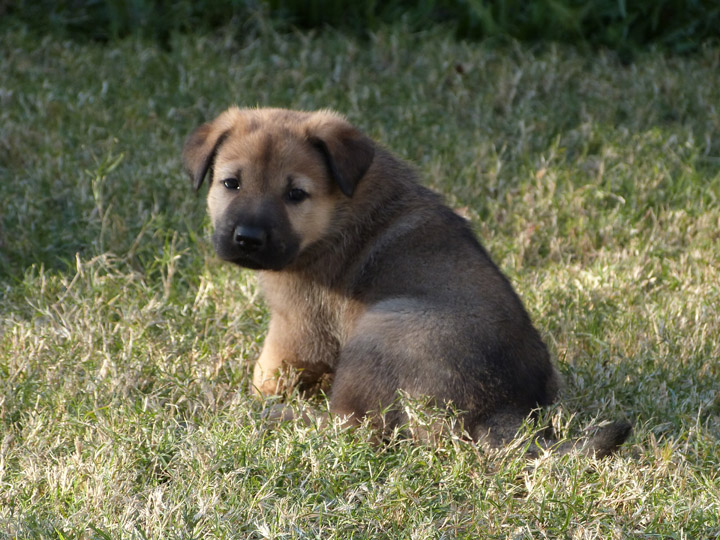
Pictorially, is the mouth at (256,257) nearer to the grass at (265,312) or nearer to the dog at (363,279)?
the dog at (363,279)

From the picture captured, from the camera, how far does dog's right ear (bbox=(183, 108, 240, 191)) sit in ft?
14.9

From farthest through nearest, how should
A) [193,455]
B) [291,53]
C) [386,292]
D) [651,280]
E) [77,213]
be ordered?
[291,53] < [77,213] < [651,280] < [386,292] < [193,455]

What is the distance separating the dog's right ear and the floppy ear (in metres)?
0.43

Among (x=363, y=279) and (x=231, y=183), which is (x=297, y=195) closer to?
(x=231, y=183)

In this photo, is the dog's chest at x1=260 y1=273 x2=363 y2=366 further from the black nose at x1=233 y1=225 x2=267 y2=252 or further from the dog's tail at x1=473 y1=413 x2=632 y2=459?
the dog's tail at x1=473 y1=413 x2=632 y2=459

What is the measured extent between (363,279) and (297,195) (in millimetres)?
464

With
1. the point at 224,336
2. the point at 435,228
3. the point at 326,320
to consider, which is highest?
the point at 435,228

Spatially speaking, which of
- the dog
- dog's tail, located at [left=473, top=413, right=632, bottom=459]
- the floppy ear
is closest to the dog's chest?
the dog

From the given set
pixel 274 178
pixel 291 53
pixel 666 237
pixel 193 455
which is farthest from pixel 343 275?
pixel 291 53

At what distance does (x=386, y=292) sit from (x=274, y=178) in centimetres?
69

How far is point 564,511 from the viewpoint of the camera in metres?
3.43

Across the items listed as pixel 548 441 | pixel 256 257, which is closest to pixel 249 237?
pixel 256 257

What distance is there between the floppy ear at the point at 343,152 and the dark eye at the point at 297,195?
15cm

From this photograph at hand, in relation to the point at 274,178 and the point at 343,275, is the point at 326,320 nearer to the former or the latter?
the point at 343,275
